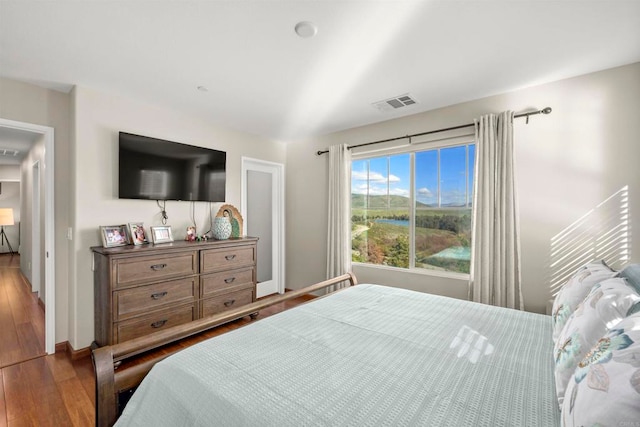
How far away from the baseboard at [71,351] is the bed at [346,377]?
1973 millimetres

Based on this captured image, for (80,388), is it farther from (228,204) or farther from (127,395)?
(228,204)

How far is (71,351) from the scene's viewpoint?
2.54m

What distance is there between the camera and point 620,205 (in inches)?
88.4

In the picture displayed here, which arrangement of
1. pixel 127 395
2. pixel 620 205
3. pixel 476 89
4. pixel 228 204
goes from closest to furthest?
pixel 127 395 < pixel 620 205 < pixel 476 89 < pixel 228 204

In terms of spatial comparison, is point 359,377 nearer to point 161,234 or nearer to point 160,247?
point 160,247

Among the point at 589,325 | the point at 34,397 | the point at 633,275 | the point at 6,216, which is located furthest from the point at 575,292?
the point at 6,216

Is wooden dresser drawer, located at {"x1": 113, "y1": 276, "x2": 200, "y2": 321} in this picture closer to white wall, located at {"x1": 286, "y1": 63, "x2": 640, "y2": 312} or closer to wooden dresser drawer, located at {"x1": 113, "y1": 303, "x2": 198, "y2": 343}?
wooden dresser drawer, located at {"x1": 113, "y1": 303, "x2": 198, "y2": 343}

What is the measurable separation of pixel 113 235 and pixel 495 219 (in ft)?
11.9

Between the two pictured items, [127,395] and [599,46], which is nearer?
[127,395]

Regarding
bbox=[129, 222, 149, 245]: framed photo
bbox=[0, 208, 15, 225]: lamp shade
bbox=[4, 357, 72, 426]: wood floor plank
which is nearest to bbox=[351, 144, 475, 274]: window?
bbox=[129, 222, 149, 245]: framed photo

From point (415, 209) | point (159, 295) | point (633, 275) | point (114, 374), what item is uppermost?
point (415, 209)

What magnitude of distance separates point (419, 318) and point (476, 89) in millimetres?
2222

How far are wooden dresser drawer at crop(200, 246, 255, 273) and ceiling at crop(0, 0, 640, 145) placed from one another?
1608 mm

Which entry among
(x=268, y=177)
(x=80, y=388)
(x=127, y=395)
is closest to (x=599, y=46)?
(x=127, y=395)
